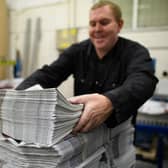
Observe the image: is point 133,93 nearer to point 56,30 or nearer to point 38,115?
point 38,115

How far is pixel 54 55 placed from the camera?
10.1ft

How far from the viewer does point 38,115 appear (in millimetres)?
416

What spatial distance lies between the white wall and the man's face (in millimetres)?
1657

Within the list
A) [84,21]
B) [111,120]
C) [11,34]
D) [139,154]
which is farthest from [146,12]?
[111,120]

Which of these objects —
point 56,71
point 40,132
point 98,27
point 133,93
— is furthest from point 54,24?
point 40,132

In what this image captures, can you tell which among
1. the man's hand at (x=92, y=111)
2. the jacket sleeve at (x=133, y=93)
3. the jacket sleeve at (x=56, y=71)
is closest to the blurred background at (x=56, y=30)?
the jacket sleeve at (x=56, y=71)

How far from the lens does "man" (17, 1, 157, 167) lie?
0.49m

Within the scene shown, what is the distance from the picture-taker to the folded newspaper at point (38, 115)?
1.32 feet

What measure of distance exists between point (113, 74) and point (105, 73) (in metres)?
0.04

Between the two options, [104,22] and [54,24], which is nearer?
[104,22]

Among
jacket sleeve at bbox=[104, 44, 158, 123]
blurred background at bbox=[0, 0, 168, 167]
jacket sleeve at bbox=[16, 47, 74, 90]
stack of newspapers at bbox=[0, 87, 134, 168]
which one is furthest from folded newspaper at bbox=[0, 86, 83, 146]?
blurred background at bbox=[0, 0, 168, 167]

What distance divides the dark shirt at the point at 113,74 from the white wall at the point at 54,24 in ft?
5.06

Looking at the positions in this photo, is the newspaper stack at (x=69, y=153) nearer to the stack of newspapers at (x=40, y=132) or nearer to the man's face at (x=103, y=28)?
the stack of newspapers at (x=40, y=132)

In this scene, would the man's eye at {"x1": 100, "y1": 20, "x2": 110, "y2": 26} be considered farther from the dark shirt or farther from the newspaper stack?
the newspaper stack
